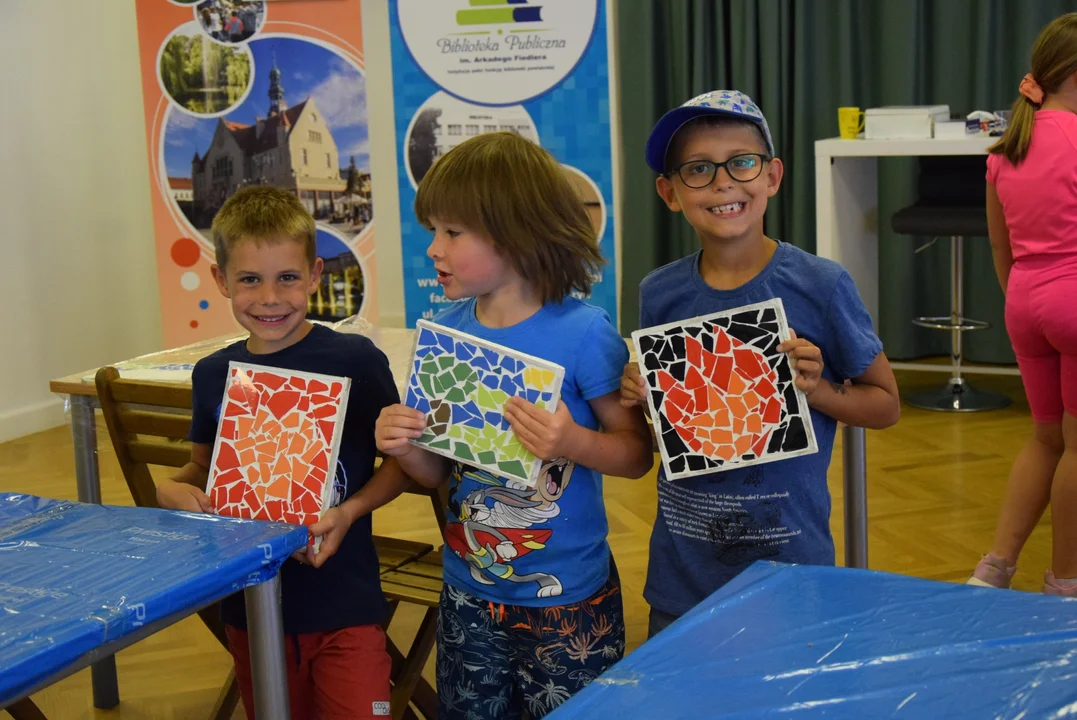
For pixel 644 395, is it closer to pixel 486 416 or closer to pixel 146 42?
pixel 486 416

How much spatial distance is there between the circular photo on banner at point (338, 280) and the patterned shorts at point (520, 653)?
3.04 m

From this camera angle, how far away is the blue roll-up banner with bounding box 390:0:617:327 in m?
4.51

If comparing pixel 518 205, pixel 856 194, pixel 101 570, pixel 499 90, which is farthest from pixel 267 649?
pixel 856 194

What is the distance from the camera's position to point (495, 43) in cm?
459

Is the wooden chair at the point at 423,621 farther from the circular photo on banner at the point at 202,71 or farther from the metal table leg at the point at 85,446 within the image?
the circular photo on banner at the point at 202,71

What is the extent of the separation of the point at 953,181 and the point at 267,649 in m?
3.83

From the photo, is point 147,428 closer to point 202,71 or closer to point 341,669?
point 341,669

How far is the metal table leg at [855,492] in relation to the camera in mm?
2086

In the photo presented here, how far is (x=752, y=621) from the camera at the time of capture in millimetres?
1250

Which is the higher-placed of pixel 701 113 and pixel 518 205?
pixel 701 113

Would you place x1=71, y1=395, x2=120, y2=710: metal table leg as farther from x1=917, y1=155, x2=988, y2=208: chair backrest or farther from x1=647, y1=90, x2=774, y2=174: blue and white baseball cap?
x1=917, y1=155, x2=988, y2=208: chair backrest

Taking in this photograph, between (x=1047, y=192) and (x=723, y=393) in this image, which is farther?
(x=1047, y=192)

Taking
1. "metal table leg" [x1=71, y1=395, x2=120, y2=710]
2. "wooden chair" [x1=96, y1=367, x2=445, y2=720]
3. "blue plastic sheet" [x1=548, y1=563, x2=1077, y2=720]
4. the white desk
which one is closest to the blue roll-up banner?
the white desk

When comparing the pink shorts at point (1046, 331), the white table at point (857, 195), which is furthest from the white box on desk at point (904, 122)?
the pink shorts at point (1046, 331)
